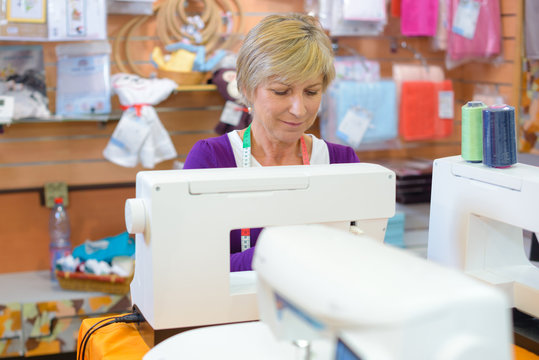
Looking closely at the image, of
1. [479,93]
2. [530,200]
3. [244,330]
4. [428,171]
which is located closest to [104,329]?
[244,330]

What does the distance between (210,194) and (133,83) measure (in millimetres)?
2262

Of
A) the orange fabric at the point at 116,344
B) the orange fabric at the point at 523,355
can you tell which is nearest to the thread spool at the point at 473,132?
the orange fabric at the point at 523,355

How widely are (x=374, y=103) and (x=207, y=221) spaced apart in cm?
258

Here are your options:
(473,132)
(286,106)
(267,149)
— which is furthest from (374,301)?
(267,149)

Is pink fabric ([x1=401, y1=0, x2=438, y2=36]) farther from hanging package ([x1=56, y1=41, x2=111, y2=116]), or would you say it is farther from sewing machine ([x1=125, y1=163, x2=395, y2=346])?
sewing machine ([x1=125, y1=163, x2=395, y2=346])

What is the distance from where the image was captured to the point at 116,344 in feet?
4.76

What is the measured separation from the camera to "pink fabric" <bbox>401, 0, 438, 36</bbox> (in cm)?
382

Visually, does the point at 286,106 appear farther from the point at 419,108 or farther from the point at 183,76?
the point at 419,108

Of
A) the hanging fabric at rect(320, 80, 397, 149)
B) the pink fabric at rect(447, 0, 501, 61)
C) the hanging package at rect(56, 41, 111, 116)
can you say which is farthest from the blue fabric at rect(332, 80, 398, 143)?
the hanging package at rect(56, 41, 111, 116)

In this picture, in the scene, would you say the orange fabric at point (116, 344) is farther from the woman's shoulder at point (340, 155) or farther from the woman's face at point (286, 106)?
the woman's shoulder at point (340, 155)

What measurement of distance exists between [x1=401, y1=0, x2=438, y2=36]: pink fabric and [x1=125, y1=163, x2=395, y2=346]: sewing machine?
260cm

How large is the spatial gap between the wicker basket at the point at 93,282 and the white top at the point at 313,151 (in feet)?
5.05

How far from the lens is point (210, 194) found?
52.9 inches

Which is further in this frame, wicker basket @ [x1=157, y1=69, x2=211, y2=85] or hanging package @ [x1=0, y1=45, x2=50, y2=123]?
wicker basket @ [x1=157, y1=69, x2=211, y2=85]
